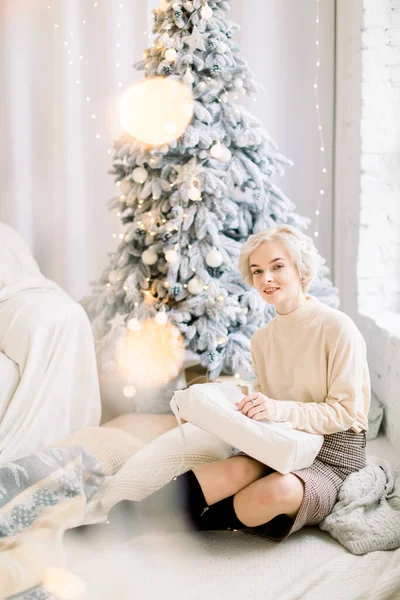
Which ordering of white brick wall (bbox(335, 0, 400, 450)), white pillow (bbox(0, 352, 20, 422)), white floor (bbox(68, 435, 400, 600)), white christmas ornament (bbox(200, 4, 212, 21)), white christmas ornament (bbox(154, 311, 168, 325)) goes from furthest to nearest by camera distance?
white brick wall (bbox(335, 0, 400, 450))
white christmas ornament (bbox(154, 311, 168, 325))
white christmas ornament (bbox(200, 4, 212, 21))
white pillow (bbox(0, 352, 20, 422))
white floor (bbox(68, 435, 400, 600))

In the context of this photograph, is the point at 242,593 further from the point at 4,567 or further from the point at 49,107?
the point at 49,107

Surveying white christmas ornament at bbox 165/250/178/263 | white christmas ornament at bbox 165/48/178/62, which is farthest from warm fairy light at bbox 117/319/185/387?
white christmas ornament at bbox 165/48/178/62

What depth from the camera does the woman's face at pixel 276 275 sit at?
176cm

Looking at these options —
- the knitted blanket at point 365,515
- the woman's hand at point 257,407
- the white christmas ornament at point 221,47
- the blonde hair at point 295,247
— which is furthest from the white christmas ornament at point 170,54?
the knitted blanket at point 365,515

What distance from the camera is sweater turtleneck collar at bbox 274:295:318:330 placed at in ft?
5.78

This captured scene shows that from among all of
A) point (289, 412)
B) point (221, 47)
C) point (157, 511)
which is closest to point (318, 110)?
point (221, 47)

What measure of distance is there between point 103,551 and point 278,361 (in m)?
0.69

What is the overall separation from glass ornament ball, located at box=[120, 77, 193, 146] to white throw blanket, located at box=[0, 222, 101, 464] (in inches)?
28.3

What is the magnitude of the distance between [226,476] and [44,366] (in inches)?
36.6

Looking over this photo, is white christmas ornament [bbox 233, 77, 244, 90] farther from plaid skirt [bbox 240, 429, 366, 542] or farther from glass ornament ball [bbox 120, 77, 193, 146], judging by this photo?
plaid skirt [bbox 240, 429, 366, 542]

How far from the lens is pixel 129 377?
99.0 inches

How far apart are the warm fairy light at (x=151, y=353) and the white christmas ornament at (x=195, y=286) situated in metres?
0.16

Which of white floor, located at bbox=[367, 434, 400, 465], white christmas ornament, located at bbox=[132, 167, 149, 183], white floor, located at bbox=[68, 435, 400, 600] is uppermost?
white christmas ornament, located at bbox=[132, 167, 149, 183]

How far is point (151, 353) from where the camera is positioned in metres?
2.48
